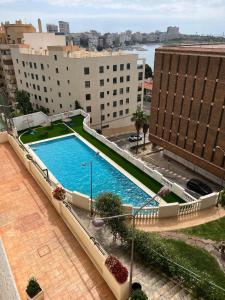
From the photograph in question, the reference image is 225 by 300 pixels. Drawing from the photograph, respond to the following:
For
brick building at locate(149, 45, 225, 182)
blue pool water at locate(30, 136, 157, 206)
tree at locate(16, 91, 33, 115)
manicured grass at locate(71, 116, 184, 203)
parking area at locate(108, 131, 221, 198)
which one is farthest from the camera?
tree at locate(16, 91, 33, 115)

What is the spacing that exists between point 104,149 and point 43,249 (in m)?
24.4

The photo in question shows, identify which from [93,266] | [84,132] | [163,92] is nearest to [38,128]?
[84,132]

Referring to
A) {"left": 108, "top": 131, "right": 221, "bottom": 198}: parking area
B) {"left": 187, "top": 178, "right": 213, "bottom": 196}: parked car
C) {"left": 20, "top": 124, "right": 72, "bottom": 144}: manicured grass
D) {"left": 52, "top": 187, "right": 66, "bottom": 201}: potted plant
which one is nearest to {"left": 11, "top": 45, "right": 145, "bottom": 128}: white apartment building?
{"left": 108, "top": 131, "right": 221, "bottom": 198}: parking area

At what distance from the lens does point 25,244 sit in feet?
61.0

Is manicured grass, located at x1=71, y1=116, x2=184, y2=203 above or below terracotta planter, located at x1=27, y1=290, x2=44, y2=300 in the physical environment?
below

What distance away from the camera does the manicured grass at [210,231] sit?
21.9 m

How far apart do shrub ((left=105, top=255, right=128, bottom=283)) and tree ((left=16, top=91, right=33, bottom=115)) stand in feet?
199

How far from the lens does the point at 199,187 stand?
39.5 m

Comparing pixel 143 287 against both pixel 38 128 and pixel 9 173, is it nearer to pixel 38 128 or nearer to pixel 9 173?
pixel 9 173

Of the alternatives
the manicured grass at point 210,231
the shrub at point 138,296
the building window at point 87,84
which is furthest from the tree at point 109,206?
the building window at point 87,84

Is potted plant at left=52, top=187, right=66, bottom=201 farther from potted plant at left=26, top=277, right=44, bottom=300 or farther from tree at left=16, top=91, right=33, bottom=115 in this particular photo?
tree at left=16, top=91, right=33, bottom=115

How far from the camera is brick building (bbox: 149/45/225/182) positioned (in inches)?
1441

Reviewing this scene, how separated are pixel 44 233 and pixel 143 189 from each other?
49.1 ft

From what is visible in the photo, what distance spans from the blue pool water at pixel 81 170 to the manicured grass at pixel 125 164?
1460mm
